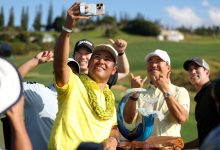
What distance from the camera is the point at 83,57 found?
5.00 m

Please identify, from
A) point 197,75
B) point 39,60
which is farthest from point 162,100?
point 39,60

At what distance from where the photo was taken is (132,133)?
4.20m

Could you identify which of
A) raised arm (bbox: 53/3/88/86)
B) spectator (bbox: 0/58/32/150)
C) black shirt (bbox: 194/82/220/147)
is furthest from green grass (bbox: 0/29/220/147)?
spectator (bbox: 0/58/32/150)

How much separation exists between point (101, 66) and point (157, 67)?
2.95 ft

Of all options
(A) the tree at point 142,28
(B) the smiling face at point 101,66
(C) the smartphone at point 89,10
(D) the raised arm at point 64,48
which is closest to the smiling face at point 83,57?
(B) the smiling face at point 101,66

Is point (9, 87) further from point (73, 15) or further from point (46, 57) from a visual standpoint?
point (46, 57)

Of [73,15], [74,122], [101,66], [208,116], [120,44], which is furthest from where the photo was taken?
[120,44]

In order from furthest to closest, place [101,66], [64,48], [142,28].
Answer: [142,28]
[101,66]
[64,48]

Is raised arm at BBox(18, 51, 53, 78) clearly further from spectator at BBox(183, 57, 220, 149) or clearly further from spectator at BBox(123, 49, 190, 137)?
spectator at BBox(183, 57, 220, 149)

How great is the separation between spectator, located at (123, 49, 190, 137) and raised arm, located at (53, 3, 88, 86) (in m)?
1.03

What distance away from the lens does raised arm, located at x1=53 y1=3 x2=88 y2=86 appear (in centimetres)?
346

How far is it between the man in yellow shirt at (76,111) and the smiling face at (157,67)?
0.94 metres

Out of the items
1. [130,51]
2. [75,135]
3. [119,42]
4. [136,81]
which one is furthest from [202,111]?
[130,51]

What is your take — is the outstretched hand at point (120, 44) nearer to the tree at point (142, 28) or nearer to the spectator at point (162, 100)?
the spectator at point (162, 100)
